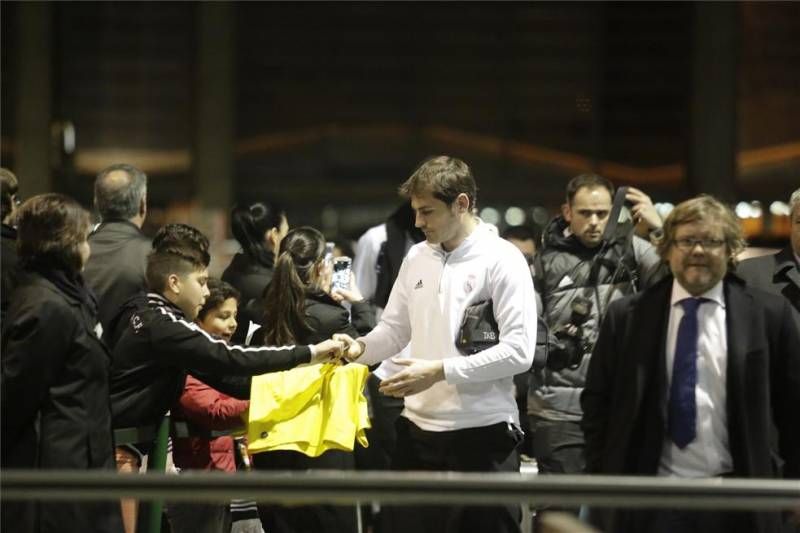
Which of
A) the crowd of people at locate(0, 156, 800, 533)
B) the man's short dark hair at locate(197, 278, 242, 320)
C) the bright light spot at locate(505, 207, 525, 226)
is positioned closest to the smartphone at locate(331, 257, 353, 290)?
the crowd of people at locate(0, 156, 800, 533)

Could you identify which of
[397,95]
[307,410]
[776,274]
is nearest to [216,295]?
[307,410]

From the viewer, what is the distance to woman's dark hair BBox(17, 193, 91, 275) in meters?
5.00

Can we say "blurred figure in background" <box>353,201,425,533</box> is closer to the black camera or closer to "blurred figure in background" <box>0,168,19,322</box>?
the black camera

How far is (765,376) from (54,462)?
231cm

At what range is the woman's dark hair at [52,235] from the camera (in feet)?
16.4

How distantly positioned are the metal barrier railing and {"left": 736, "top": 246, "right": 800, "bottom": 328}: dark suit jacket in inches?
83.5

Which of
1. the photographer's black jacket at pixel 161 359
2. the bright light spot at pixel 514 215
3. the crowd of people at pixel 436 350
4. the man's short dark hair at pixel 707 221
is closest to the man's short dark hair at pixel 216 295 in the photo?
the crowd of people at pixel 436 350

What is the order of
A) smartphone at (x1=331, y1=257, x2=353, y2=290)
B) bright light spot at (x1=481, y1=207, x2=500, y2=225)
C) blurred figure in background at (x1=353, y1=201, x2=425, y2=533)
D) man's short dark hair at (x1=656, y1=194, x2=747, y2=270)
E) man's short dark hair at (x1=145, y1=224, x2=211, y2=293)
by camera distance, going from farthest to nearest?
bright light spot at (x1=481, y1=207, x2=500, y2=225)
blurred figure in background at (x1=353, y1=201, x2=425, y2=533)
smartphone at (x1=331, y1=257, x2=353, y2=290)
man's short dark hair at (x1=145, y1=224, x2=211, y2=293)
man's short dark hair at (x1=656, y1=194, x2=747, y2=270)

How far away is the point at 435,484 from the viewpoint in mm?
3910

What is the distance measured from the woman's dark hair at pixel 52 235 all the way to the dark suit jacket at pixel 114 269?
5.27 ft

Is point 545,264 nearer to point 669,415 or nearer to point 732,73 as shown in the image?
point 669,415

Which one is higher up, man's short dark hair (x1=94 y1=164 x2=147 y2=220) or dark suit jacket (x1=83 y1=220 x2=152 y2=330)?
man's short dark hair (x1=94 y1=164 x2=147 y2=220)

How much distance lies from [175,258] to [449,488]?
2185 mm

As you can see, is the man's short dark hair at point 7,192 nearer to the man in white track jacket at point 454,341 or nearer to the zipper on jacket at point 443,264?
the man in white track jacket at point 454,341
